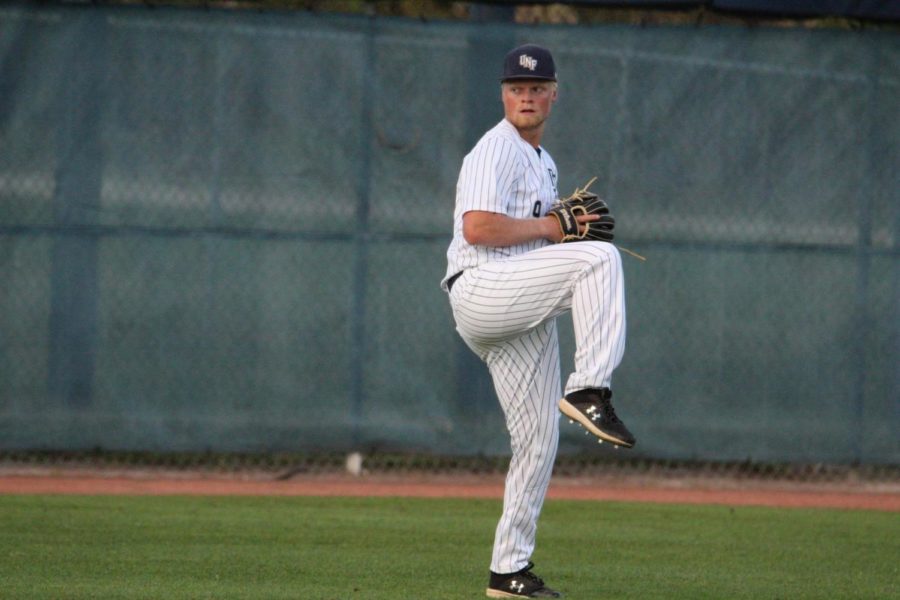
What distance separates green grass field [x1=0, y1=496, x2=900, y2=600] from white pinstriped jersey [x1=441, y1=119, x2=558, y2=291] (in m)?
1.24

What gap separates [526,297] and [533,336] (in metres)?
0.31

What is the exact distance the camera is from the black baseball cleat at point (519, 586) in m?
4.79

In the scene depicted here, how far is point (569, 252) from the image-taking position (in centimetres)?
461

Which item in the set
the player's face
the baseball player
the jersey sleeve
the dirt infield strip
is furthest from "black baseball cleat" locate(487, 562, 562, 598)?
the dirt infield strip

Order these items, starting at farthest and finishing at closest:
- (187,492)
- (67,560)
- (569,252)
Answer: (187,492), (67,560), (569,252)

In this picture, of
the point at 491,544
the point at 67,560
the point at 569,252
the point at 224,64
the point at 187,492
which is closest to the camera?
the point at 569,252

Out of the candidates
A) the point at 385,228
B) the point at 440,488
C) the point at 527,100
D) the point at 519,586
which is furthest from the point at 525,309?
the point at 385,228

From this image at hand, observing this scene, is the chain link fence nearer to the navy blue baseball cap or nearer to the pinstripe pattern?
the pinstripe pattern

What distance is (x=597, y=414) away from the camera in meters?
4.41

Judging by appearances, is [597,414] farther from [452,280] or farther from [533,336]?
[452,280]

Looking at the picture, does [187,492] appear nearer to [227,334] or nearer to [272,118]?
[227,334]

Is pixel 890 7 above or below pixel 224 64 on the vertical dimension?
above

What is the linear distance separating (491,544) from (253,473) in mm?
2702

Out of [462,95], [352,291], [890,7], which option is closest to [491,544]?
[352,291]
